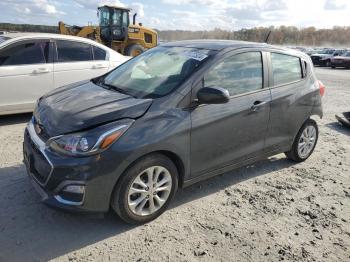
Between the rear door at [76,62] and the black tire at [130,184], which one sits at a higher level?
the rear door at [76,62]

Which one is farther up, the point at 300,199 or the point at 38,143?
the point at 38,143

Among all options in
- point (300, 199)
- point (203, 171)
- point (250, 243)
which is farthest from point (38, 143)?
point (300, 199)

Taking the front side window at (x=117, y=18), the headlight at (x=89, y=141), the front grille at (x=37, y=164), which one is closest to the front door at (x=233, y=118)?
the headlight at (x=89, y=141)

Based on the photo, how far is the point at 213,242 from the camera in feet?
11.1

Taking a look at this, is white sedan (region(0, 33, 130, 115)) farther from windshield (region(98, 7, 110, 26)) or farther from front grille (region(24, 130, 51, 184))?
windshield (region(98, 7, 110, 26))

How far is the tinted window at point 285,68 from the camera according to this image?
4.67 m

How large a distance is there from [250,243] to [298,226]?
2.18 ft

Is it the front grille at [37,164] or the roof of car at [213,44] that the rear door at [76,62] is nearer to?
the roof of car at [213,44]

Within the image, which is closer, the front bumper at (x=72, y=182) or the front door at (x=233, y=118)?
the front bumper at (x=72, y=182)

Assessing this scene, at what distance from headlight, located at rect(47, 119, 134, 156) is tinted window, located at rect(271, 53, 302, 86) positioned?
238 cm

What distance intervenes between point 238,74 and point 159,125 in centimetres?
130

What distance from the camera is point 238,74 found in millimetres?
4188

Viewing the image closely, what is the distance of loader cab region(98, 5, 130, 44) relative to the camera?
17.7 metres

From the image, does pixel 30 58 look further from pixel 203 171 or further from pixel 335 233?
pixel 335 233
